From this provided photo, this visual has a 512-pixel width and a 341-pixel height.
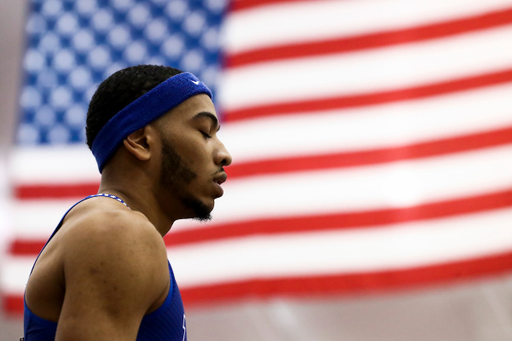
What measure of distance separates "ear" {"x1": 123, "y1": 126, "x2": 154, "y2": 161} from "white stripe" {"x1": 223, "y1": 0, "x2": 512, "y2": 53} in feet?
8.32

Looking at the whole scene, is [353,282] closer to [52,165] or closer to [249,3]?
[249,3]

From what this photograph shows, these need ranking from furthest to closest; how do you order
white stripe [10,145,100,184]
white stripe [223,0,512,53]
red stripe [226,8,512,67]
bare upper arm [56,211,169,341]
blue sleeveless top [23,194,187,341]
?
white stripe [10,145,100,184], white stripe [223,0,512,53], red stripe [226,8,512,67], blue sleeveless top [23,194,187,341], bare upper arm [56,211,169,341]

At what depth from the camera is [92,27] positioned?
3.80 metres

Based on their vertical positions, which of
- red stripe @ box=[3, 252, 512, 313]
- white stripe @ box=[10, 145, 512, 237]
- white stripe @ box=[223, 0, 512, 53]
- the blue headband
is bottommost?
the blue headband

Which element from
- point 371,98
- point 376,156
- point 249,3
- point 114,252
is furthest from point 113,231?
point 249,3

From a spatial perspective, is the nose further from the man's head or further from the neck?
the neck

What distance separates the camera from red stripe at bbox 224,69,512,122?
322cm

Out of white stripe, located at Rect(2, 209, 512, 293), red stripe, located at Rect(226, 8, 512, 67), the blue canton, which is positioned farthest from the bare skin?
the blue canton

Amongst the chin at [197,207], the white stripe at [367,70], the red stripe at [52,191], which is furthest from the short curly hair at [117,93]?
the red stripe at [52,191]

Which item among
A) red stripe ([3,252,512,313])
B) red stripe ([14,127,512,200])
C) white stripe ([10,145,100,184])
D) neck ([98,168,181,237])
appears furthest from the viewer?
white stripe ([10,145,100,184])

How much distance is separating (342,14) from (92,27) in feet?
5.84

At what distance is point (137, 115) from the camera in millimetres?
1145

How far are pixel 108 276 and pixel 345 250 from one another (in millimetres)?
2570

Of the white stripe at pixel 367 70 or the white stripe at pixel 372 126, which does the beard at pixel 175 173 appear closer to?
the white stripe at pixel 372 126
